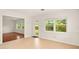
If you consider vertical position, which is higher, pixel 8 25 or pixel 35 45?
pixel 8 25

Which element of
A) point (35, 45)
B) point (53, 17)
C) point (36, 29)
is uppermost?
point (53, 17)

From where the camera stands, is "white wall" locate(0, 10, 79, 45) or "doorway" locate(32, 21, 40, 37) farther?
Result: "doorway" locate(32, 21, 40, 37)

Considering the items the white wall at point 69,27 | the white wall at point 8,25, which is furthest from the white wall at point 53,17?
the white wall at point 8,25

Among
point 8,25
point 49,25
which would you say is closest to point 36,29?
point 49,25

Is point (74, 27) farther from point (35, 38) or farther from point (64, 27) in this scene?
point (35, 38)

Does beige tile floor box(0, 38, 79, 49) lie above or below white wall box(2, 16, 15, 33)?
below

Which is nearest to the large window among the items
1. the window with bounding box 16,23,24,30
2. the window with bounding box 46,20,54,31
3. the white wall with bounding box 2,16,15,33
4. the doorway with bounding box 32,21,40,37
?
the window with bounding box 46,20,54,31

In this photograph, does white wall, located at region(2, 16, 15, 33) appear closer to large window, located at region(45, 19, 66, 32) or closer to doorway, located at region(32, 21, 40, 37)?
doorway, located at region(32, 21, 40, 37)

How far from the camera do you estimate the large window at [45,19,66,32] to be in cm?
179

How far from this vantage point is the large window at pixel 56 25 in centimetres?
179

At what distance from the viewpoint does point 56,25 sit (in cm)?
184

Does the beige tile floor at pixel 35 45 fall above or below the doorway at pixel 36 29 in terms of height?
below

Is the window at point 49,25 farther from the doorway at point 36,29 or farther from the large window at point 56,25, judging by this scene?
the doorway at point 36,29

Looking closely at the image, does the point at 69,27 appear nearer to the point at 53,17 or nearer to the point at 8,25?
the point at 53,17
